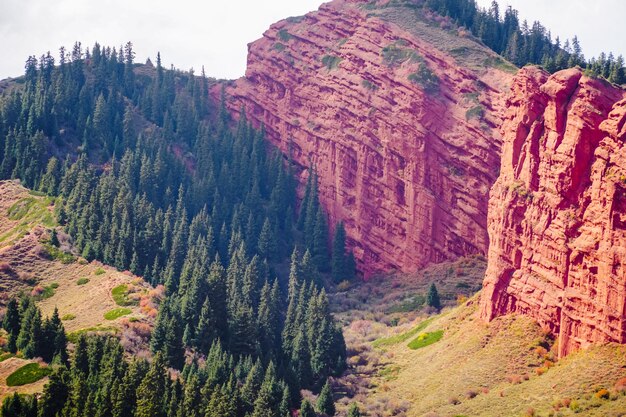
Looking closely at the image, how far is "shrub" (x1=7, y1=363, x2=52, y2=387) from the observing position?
117125 mm

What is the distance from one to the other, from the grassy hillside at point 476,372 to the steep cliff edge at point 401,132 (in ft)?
81.4

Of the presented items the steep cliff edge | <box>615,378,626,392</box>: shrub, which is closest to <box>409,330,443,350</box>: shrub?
the steep cliff edge

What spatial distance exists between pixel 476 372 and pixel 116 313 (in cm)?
4553

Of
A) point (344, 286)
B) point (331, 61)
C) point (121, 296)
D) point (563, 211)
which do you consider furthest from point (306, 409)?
point (331, 61)

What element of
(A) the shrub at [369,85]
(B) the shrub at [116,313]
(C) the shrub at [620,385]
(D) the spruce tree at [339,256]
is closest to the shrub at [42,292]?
(B) the shrub at [116,313]

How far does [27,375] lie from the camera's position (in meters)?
118

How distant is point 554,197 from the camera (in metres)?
121

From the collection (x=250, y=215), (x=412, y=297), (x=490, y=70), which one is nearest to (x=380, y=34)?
(x=490, y=70)

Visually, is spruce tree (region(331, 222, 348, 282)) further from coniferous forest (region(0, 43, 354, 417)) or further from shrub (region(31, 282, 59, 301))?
shrub (region(31, 282, 59, 301))

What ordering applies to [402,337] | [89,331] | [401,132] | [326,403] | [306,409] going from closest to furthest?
1. [306,409]
2. [326,403]
3. [89,331]
4. [402,337]
5. [401,132]

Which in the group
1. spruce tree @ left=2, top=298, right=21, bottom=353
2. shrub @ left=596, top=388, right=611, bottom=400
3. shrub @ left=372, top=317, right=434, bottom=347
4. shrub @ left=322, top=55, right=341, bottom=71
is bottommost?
shrub @ left=372, top=317, right=434, bottom=347

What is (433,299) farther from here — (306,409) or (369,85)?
(369,85)

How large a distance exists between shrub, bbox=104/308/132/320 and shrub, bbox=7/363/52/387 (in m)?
15.2

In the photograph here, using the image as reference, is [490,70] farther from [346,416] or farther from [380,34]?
[346,416]
